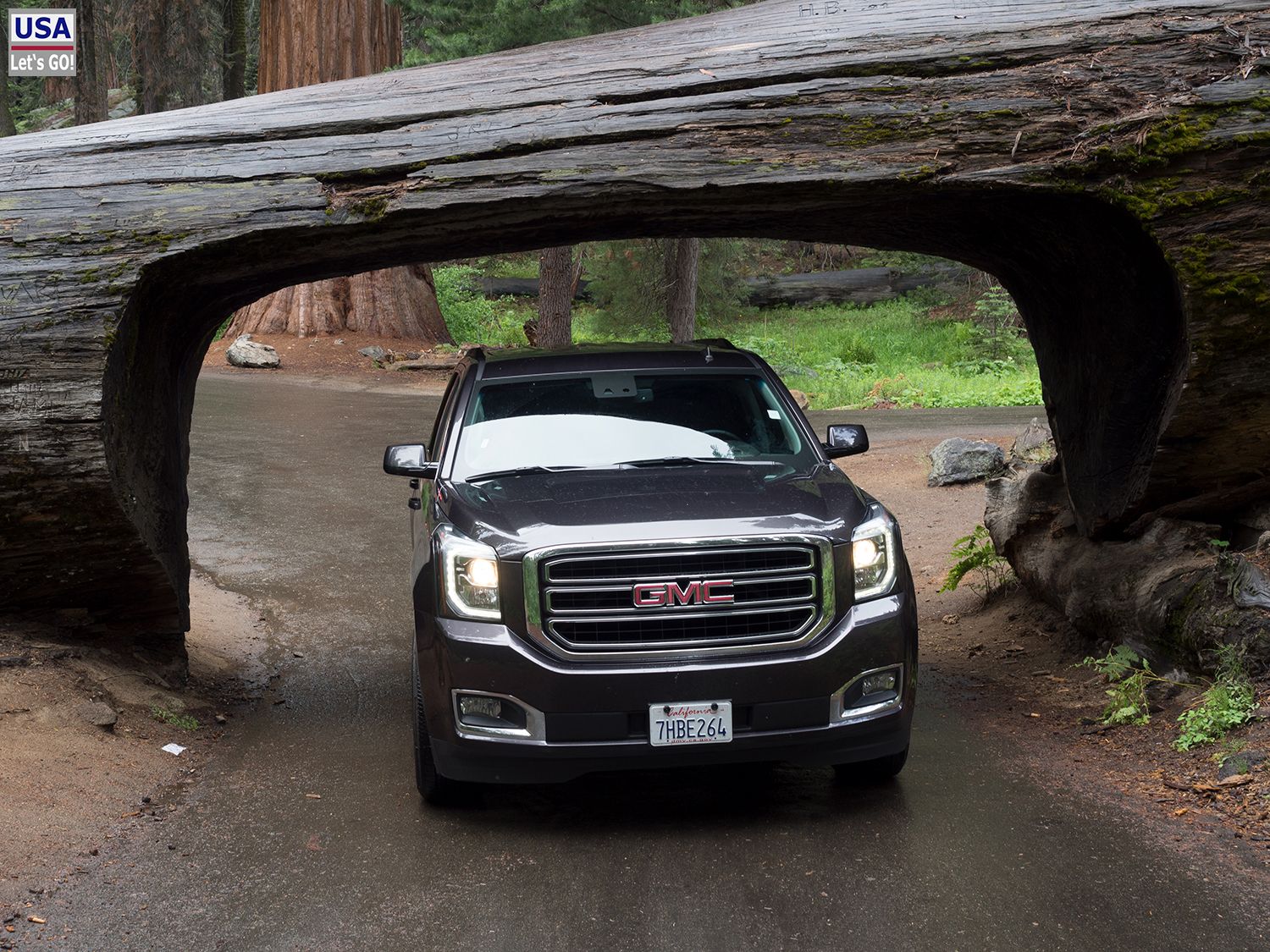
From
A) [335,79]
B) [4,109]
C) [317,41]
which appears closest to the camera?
[335,79]

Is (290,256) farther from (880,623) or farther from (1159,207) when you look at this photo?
(1159,207)

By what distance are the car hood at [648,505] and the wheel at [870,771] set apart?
1.10 meters

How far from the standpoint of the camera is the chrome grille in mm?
4754

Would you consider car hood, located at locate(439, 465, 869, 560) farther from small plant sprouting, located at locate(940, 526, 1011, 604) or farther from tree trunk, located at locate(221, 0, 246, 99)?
tree trunk, located at locate(221, 0, 246, 99)

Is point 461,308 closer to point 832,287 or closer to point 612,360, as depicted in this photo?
point 832,287

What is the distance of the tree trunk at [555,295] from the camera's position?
923 inches

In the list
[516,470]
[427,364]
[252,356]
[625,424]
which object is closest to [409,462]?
[516,470]

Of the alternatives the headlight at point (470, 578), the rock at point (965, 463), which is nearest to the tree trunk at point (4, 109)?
the rock at point (965, 463)

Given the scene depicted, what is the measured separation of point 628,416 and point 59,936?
326 centimetres

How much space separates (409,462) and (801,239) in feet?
9.33

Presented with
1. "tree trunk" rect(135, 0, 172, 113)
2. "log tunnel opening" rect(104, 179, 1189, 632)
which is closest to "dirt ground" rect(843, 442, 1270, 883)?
"log tunnel opening" rect(104, 179, 1189, 632)

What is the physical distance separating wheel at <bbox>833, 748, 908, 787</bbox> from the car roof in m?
2.05

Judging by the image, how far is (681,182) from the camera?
227 inches

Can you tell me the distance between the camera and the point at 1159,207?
566 centimetres
